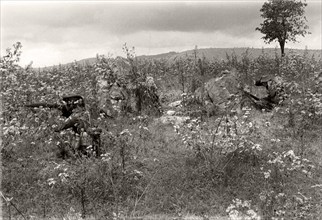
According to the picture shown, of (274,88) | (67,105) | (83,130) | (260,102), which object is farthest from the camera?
(274,88)

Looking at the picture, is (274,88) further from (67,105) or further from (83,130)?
(83,130)

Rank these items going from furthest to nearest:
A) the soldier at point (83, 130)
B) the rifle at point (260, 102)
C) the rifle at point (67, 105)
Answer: the rifle at point (260, 102) < the rifle at point (67, 105) < the soldier at point (83, 130)

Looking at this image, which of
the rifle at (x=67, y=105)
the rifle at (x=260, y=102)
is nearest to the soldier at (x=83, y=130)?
the rifle at (x=67, y=105)

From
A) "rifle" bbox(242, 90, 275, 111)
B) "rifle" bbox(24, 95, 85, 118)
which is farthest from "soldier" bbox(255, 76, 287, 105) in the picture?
"rifle" bbox(24, 95, 85, 118)

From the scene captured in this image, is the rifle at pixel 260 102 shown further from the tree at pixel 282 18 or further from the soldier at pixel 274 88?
the tree at pixel 282 18

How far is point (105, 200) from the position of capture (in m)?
10.2

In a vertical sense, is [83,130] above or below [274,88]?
below

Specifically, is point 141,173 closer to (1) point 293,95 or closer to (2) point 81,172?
(2) point 81,172

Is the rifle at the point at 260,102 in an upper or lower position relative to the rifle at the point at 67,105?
lower

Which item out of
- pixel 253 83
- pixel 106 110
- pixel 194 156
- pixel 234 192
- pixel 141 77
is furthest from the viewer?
pixel 253 83

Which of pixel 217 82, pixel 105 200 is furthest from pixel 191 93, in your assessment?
pixel 105 200

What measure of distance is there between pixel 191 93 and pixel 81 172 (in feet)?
31.0

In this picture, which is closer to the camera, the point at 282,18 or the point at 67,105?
the point at 67,105

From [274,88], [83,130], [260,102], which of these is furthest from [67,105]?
[274,88]
